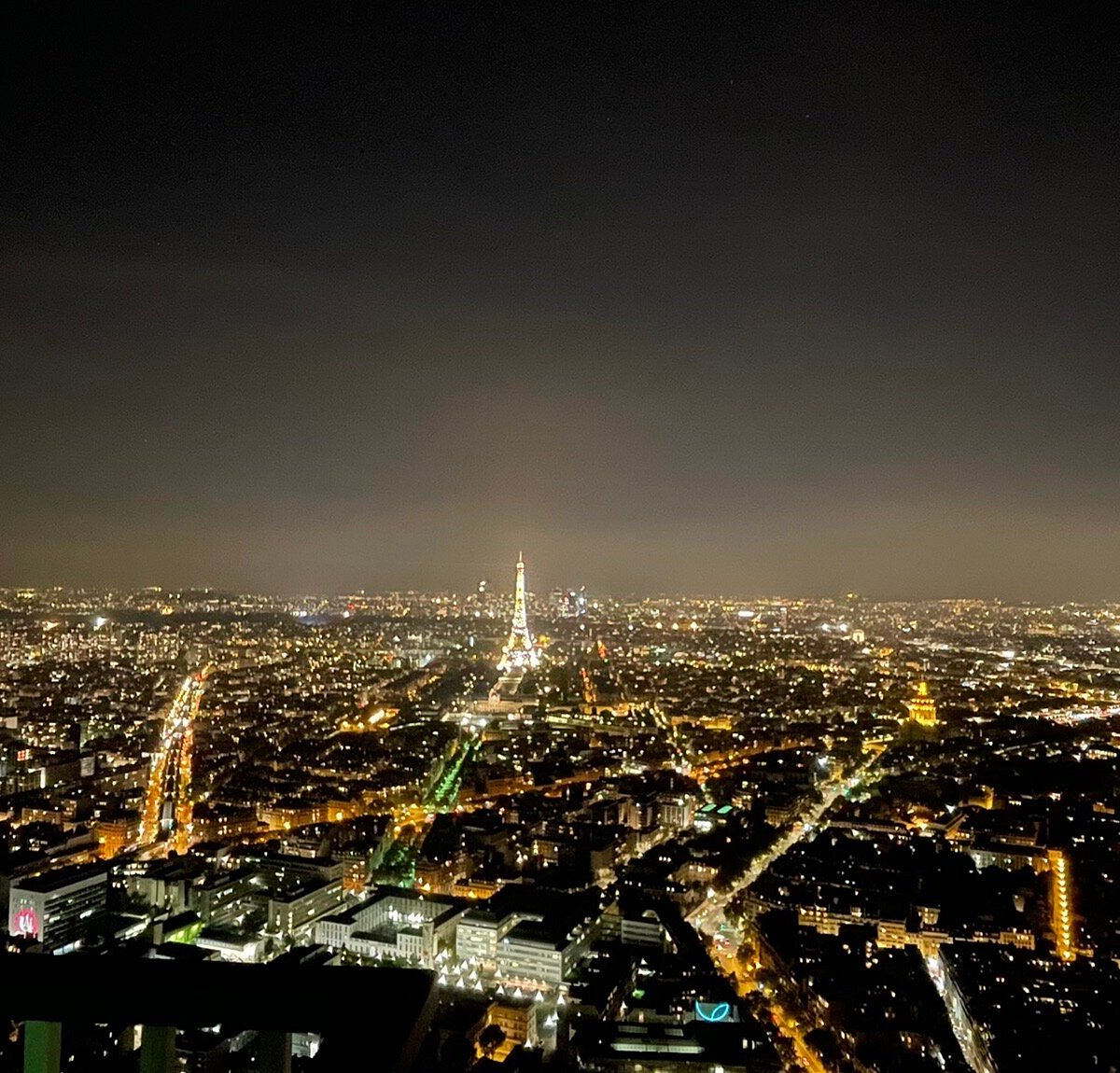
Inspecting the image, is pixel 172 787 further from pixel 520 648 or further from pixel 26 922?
pixel 520 648

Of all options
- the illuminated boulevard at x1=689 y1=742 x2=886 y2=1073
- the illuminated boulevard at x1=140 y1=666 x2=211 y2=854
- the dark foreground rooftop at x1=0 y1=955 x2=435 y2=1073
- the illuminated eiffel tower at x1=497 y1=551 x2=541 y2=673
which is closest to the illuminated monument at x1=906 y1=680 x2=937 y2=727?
the illuminated boulevard at x1=689 y1=742 x2=886 y2=1073

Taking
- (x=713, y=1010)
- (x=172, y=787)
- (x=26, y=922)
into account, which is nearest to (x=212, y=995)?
(x=713, y=1010)

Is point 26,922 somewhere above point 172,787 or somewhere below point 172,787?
below

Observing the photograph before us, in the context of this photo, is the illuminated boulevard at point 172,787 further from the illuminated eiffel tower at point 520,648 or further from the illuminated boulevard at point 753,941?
the illuminated eiffel tower at point 520,648

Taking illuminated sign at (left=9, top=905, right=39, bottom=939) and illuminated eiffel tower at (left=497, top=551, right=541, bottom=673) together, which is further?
illuminated eiffel tower at (left=497, top=551, right=541, bottom=673)

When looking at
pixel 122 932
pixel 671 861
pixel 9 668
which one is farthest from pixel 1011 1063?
pixel 9 668

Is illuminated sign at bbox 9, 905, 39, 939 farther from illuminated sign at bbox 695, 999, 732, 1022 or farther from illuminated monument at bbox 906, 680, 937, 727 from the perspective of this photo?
illuminated monument at bbox 906, 680, 937, 727
